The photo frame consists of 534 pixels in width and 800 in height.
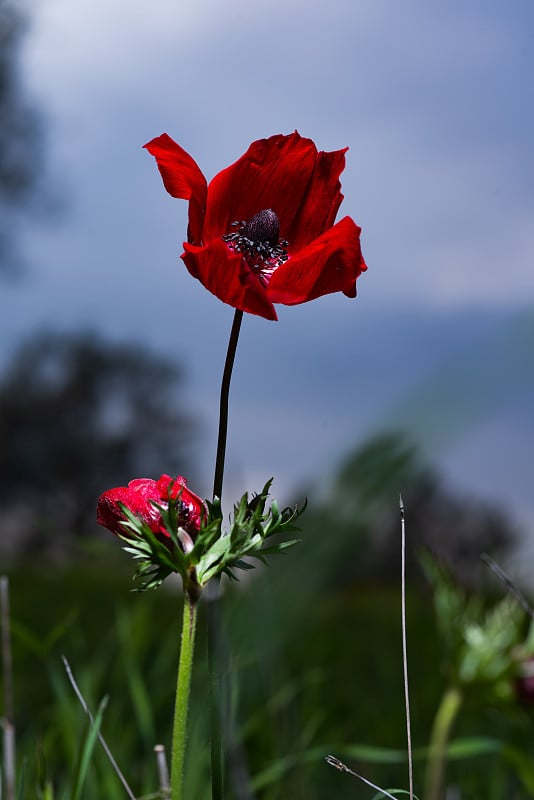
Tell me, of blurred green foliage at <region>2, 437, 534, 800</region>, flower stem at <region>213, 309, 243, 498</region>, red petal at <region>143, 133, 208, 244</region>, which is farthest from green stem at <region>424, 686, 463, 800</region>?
red petal at <region>143, 133, 208, 244</region>

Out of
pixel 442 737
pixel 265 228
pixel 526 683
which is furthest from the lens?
pixel 526 683

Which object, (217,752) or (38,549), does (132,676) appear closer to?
(217,752)

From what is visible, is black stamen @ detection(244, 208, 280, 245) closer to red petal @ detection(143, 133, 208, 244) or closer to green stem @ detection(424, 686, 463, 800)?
red petal @ detection(143, 133, 208, 244)

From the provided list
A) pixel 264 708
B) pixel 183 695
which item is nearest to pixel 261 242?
pixel 183 695

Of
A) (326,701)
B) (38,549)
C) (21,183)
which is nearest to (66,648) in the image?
(326,701)

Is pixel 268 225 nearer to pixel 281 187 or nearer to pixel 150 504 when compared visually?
pixel 281 187

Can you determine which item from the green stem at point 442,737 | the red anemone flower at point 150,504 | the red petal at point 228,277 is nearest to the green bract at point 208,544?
the red anemone flower at point 150,504

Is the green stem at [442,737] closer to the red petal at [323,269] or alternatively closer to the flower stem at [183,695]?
the flower stem at [183,695]
